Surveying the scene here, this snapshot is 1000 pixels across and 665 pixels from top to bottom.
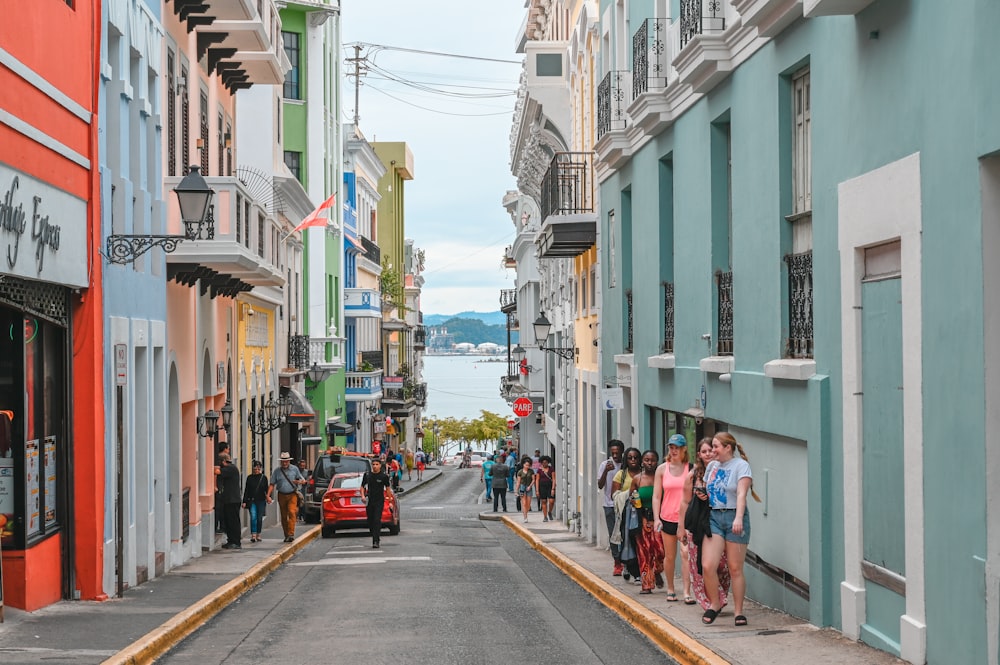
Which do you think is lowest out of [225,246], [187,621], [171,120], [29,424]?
[187,621]

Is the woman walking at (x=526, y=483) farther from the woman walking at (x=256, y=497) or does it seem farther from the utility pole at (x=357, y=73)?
the utility pole at (x=357, y=73)

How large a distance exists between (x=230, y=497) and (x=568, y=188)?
28.3 ft

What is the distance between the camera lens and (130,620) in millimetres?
13508

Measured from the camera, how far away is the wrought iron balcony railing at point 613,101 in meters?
22.0

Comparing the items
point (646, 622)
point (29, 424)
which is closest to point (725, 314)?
point (646, 622)

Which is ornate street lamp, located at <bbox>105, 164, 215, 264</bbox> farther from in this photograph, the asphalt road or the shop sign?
the asphalt road

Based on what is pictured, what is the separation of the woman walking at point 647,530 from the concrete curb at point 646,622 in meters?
0.37

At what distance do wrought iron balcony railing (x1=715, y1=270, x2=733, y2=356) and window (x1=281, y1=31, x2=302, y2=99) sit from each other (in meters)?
34.1

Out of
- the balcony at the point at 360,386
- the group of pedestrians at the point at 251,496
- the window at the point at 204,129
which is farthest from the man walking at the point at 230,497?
the balcony at the point at 360,386

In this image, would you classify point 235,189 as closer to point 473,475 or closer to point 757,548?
point 757,548

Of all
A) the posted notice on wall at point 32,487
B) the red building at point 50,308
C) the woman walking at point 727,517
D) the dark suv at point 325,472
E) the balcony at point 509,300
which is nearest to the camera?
the woman walking at point 727,517

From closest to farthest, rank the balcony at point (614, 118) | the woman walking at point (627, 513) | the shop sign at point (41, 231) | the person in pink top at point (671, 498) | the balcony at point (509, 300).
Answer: the shop sign at point (41, 231)
the person in pink top at point (671, 498)
the woman walking at point (627, 513)
the balcony at point (614, 118)
the balcony at point (509, 300)

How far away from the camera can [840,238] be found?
448 inches

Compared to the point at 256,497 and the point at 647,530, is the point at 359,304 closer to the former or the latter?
the point at 256,497
